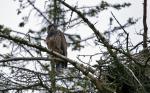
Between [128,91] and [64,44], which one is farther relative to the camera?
[64,44]

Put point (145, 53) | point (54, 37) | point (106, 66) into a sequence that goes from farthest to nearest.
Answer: point (54, 37), point (145, 53), point (106, 66)

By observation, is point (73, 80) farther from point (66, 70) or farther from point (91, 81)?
point (91, 81)

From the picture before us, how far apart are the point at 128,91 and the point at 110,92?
118 cm

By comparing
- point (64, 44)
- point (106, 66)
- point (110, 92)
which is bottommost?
point (110, 92)

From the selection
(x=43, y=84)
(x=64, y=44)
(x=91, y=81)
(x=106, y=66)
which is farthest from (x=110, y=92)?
(x=64, y=44)

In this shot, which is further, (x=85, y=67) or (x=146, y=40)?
(x=146, y=40)

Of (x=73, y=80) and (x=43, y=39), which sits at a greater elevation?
(x=43, y=39)

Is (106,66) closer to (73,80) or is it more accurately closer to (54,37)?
(73,80)

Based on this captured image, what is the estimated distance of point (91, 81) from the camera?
4.84 meters

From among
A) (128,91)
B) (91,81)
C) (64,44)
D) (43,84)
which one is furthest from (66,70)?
(64,44)

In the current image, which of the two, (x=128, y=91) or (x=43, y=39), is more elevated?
(x=43, y=39)

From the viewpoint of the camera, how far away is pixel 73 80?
228 inches

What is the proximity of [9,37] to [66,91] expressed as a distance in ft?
2.98

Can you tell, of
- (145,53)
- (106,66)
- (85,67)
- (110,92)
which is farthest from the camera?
(145,53)
